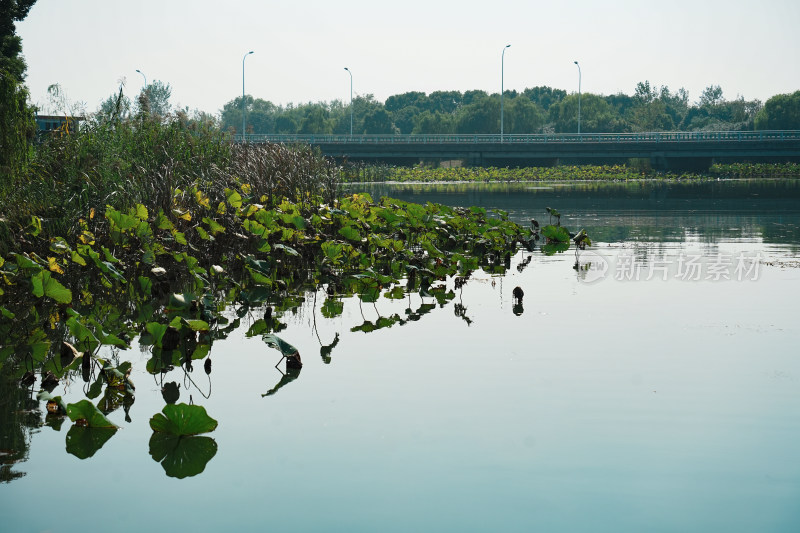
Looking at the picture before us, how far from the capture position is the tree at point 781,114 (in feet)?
371

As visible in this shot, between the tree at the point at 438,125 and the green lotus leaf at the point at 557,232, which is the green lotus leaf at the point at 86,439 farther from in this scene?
the tree at the point at 438,125

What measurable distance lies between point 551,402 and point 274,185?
1007cm

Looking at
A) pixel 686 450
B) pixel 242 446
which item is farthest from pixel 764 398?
pixel 242 446

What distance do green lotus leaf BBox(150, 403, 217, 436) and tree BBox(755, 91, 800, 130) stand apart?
118 metres

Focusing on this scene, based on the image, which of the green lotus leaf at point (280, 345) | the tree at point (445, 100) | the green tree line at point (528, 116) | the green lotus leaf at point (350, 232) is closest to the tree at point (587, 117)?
the green tree line at point (528, 116)

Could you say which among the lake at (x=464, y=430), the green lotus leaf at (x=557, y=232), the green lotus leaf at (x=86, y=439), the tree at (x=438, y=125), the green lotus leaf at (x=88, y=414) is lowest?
the green lotus leaf at (x=86, y=439)

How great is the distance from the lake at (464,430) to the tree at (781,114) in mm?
112642

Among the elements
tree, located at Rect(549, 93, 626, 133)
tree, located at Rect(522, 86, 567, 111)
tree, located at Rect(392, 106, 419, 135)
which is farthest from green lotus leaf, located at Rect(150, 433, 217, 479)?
tree, located at Rect(522, 86, 567, 111)

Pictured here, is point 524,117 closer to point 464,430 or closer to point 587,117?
point 587,117

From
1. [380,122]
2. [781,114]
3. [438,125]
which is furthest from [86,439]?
[380,122]

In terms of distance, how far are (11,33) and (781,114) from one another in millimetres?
97779

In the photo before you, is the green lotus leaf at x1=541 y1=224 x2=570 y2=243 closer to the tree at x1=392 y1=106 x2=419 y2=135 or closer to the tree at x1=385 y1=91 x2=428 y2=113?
the tree at x1=392 y1=106 x2=419 y2=135

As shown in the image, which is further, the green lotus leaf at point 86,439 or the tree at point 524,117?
the tree at point 524,117

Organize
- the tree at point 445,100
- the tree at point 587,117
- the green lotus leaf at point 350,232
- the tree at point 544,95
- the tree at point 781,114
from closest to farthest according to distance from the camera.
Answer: the green lotus leaf at point 350,232
the tree at point 781,114
the tree at point 587,117
the tree at point 445,100
the tree at point 544,95
